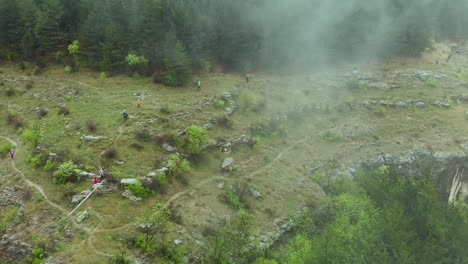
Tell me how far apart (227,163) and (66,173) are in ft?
58.3

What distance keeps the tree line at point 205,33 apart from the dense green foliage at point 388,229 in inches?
1238

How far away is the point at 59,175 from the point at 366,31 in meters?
63.8

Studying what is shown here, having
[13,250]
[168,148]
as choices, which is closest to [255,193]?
[168,148]

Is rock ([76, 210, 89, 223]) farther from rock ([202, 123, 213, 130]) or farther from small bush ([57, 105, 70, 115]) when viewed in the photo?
rock ([202, 123, 213, 130])

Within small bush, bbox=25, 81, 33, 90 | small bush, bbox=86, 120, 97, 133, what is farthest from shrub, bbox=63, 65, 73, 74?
small bush, bbox=86, 120, 97, 133

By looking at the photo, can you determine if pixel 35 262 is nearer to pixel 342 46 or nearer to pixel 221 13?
pixel 221 13

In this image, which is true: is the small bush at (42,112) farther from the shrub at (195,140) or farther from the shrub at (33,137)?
the shrub at (195,140)

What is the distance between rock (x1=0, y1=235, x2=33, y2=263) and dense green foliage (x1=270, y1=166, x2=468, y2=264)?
22581 mm

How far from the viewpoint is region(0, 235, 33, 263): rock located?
32.0 metres

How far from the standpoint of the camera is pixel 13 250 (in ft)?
107

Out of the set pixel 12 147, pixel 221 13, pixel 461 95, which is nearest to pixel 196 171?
pixel 12 147

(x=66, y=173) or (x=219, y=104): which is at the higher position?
(x=219, y=104)

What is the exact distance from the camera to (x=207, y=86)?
60.6 metres

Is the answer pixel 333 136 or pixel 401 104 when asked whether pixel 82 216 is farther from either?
pixel 401 104
